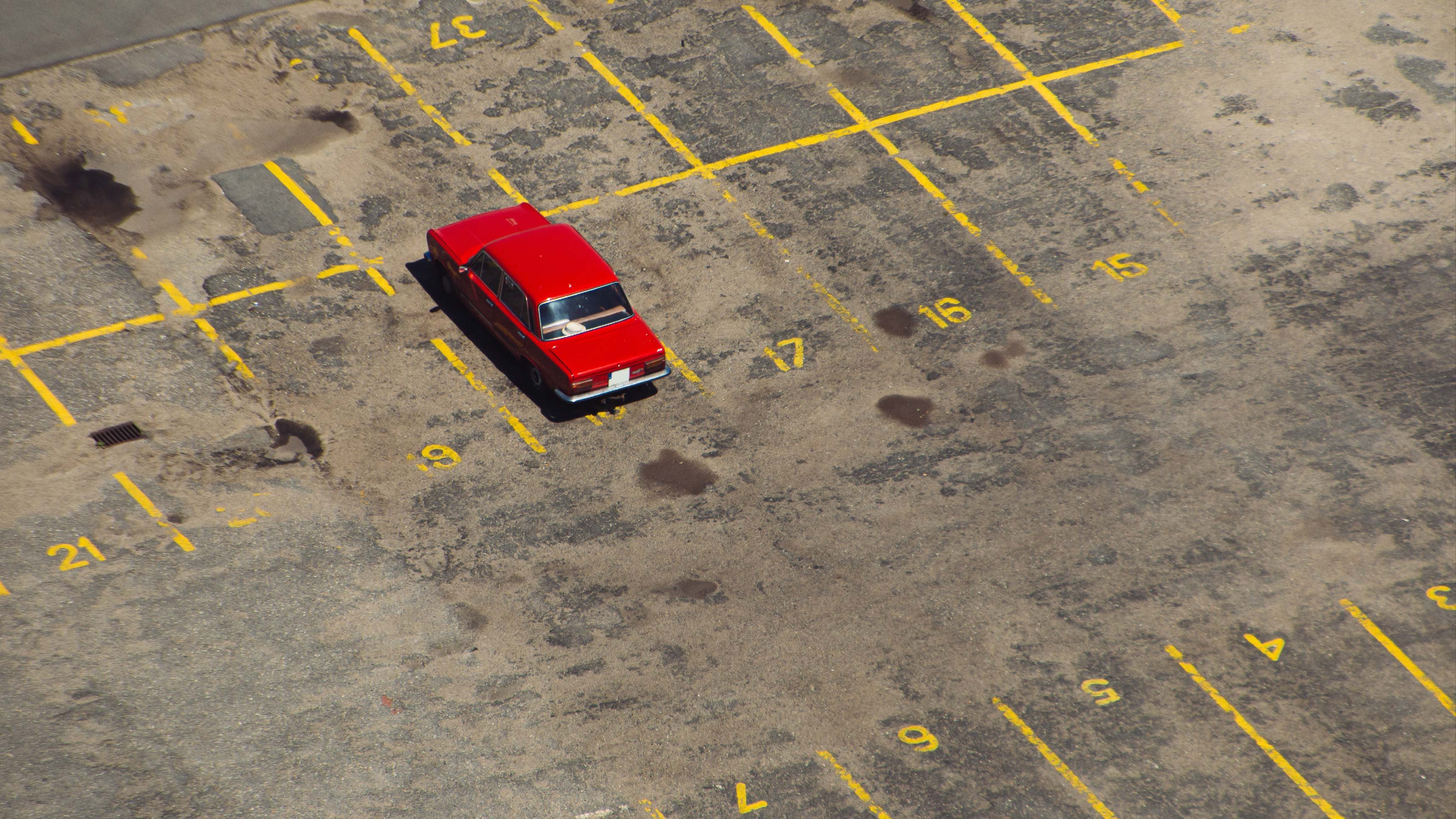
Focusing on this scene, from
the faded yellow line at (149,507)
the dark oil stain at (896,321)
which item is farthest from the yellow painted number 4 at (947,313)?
the faded yellow line at (149,507)

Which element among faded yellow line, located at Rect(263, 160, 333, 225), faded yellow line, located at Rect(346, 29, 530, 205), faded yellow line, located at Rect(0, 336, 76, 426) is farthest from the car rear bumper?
faded yellow line, located at Rect(0, 336, 76, 426)

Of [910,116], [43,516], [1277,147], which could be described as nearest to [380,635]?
[43,516]

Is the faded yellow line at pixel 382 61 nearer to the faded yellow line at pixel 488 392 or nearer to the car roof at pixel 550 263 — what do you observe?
the car roof at pixel 550 263

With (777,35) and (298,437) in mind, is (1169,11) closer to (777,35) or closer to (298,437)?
(777,35)

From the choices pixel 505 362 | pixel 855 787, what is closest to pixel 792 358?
pixel 505 362

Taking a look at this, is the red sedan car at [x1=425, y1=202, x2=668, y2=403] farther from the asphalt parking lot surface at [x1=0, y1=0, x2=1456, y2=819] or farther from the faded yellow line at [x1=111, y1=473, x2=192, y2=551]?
the faded yellow line at [x1=111, y1=473, x2=192, y2=551]

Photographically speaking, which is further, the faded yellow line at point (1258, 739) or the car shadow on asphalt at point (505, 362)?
the car shadow on asphalt at point (505, 362)
